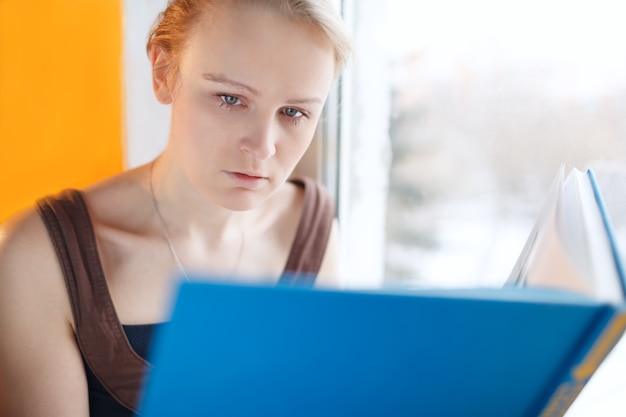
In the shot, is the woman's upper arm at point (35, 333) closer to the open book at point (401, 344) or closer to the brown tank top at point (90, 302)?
the brown tank top at point (90, 302)

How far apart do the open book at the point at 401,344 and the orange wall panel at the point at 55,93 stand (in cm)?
49

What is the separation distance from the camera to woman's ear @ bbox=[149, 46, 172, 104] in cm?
88

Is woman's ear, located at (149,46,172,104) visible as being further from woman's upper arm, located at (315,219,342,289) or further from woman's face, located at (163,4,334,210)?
woman's upper arm, located at (315,219,342,289)

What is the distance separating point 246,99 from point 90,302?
0.34 metres

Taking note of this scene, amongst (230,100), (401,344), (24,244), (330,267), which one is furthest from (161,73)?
(401,344)

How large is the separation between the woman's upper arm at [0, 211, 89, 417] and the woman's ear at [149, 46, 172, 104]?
0.23 m

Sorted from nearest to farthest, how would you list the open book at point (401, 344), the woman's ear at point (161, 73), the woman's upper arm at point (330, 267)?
1. the open book at point (401, 344)
2. the woman's ear at point (161, 73)
3. the woman's upper arm at point (330, 267)

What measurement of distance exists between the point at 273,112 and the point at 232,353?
0.37 metres

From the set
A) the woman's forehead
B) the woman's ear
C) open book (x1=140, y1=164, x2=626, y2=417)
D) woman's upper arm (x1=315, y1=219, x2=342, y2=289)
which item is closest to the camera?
open book (x1=140, y1=164, x2=626, y2=417)

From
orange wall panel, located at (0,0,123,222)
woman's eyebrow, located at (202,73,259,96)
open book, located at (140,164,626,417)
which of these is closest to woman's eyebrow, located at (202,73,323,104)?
woman's eyebrow, located at (202,73,259,96)

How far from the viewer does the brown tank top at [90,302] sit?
87cm

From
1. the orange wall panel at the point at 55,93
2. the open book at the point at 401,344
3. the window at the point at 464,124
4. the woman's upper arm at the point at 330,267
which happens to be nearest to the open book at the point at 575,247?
the open book at the point at 401,344

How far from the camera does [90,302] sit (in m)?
0.87

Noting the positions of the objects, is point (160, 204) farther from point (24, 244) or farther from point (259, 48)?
point (259, 48)
